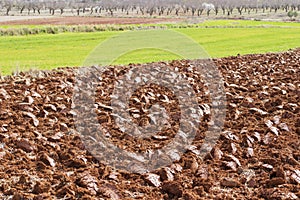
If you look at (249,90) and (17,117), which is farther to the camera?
(249,90)

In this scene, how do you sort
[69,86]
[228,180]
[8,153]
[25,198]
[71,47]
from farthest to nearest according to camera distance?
[71,47] < [69,86] < [8,153] < [228,180] < [25,198]

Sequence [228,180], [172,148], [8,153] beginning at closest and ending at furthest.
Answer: [228,180] → [8,153] → [172,148]

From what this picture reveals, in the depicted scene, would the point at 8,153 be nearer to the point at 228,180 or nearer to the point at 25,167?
the point at 25,167

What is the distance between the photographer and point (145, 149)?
5.67 m

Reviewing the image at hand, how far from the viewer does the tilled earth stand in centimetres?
446

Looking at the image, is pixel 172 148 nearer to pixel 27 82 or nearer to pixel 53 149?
pixel 53 149

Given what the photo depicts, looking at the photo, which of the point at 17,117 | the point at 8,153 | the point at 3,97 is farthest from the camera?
the point at 3,97

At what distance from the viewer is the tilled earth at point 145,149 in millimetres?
4457

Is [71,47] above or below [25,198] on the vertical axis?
below

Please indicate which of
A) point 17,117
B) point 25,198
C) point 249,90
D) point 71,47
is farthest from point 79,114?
point 71,47

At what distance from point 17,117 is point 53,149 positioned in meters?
1.57

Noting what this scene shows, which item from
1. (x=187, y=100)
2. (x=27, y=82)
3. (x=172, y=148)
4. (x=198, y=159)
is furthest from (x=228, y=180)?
(x=27, y=82)

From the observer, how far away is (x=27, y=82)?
1007cm

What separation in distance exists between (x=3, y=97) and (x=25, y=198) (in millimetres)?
4506
